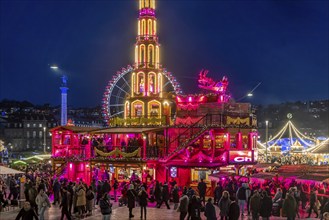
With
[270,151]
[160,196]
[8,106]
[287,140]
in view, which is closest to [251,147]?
[160,196]

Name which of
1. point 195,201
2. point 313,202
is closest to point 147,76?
point 313,202

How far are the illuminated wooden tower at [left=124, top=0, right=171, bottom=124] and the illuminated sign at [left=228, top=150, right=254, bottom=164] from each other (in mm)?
11468

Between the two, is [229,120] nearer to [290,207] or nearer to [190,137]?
[190,137]

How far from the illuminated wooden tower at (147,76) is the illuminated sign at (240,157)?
451 inches

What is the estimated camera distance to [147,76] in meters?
51.8

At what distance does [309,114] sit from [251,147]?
5163 inches

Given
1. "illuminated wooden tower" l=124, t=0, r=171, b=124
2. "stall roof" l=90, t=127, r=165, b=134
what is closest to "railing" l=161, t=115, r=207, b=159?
"stall roof" l=90, t=127, r=165, b=134

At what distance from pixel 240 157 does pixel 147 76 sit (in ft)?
49.4

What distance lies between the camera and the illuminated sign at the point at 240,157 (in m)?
40.5

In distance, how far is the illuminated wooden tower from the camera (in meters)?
51.0

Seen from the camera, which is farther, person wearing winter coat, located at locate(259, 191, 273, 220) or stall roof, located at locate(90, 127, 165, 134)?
stall roof, located at locate(90, 127, 165, 134)

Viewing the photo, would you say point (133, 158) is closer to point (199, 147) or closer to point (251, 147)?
point (199, 147)

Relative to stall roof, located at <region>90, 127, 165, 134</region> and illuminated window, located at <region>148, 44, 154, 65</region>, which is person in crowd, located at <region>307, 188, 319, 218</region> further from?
illuminated window, located at <region>148, 44, 154, 65</region>

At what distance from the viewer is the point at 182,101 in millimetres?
46812
